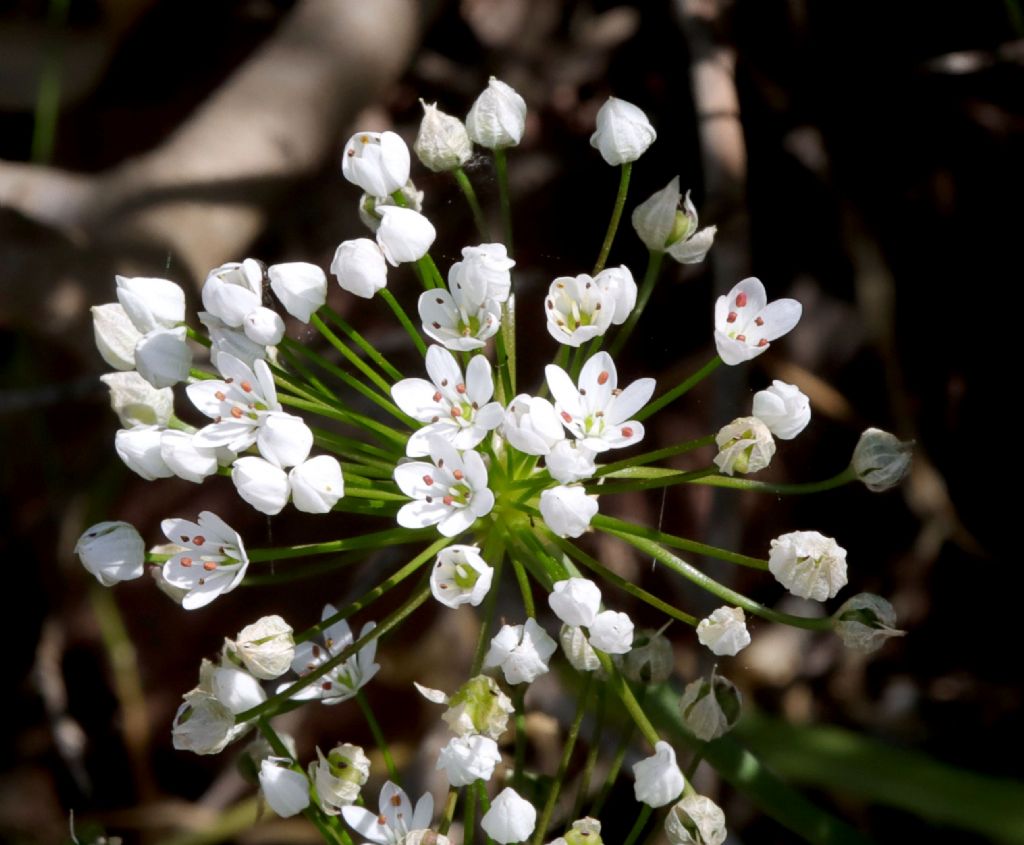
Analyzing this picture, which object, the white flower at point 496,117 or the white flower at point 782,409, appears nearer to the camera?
the white flower at point 782,409

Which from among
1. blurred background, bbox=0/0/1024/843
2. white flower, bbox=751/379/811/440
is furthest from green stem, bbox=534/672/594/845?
Result: blurred background, bbox=0/0/1024/843

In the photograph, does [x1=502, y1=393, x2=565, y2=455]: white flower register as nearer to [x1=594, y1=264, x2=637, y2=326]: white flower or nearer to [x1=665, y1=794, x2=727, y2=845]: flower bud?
[x1=594, y1=264, x2=637, y2=326]: white flower

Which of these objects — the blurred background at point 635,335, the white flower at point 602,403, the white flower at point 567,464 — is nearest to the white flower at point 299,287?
the white flower at point 602,403

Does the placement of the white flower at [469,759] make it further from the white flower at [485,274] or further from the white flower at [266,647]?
the white flower at [485,274]

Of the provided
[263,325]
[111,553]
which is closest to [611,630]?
[263,325]

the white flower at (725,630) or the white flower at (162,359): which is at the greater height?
the white flower at (162,359)

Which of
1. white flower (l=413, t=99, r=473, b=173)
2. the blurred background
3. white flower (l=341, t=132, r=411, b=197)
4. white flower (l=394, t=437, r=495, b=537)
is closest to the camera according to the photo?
white flower (l=394, t=437, r=495, b=537)
